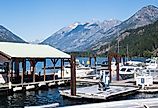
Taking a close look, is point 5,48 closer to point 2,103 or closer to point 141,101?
point 2,103

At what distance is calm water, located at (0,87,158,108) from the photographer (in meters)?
31.6

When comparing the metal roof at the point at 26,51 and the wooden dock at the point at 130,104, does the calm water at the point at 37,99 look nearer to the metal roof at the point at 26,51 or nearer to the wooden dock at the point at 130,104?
the metal roof at the point at 26,51

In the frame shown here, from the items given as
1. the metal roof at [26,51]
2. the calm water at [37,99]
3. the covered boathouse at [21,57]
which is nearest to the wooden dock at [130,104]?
the calm water at [37,99]

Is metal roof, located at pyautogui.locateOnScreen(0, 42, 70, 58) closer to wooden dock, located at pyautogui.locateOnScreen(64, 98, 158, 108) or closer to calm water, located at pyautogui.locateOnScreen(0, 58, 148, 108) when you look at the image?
calm water, located at pyautogui.locateOnScreen(0, 58, 148, 108)

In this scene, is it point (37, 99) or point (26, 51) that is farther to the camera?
point (26, 51)

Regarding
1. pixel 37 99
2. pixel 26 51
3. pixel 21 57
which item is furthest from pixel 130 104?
pixel 26 51

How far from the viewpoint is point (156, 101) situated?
8203mm

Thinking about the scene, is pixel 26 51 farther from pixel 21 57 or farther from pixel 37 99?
pixel 37 99

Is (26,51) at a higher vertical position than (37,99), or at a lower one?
higher

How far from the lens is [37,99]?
115ft

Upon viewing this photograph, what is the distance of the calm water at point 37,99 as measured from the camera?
3162 centimetres

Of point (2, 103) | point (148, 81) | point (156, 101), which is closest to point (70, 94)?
point (2, 103)

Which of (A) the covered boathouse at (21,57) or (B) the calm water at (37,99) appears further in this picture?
(A) the covered boathouse at (21,57)

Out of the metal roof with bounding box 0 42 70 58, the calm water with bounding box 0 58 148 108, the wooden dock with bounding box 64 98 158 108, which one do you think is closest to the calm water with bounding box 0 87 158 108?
the calm water with bounding box 0 58 148 108
